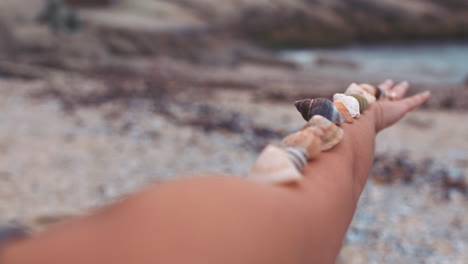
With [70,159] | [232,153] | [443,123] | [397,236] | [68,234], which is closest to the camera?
[68,234]

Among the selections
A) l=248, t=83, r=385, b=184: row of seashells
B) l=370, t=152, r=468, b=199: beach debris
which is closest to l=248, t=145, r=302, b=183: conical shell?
l=248, t=83, r=385, b=184: row of seashells

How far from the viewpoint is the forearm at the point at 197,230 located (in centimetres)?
73

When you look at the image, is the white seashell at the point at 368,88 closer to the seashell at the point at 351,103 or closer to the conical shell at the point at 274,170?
the seashell at the point at 351,103

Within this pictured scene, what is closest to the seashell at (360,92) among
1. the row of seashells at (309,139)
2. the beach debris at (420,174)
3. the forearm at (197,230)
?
the row of seashells at (309,139)

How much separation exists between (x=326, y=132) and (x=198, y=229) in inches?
29.7

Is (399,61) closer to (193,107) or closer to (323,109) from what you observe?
(193,107)

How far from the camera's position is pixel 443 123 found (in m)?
10.3

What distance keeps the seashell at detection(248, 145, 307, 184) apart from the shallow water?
18.5 meters

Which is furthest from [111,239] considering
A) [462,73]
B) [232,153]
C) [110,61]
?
[462,73]

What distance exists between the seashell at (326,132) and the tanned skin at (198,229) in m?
0.33

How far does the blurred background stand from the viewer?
5082 mm

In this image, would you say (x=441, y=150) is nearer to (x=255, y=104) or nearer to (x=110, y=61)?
(x=255, y=104)

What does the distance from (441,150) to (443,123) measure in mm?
2541

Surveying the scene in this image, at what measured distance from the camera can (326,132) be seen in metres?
1.42
